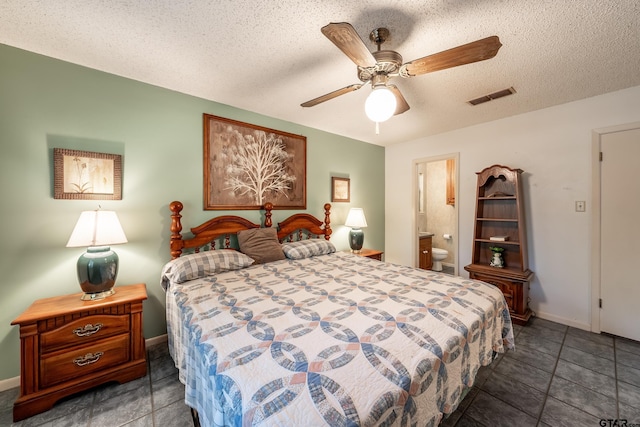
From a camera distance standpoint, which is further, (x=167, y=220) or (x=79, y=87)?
(x=167, y=220)

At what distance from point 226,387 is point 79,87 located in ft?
8.37

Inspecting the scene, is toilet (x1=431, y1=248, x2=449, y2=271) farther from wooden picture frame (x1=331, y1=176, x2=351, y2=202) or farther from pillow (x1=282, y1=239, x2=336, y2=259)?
pillow (x1=282, y1=239, x2=336, y2=259)

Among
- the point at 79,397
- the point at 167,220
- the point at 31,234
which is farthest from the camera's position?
the point at 167,220

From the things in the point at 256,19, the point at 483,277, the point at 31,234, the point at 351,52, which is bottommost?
the point at 483,277

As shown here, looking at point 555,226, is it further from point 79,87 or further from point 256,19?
point 79,87

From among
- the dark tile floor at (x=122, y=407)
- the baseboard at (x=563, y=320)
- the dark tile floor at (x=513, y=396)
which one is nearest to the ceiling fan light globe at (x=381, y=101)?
the dark tile floor at (x=513, y=396)

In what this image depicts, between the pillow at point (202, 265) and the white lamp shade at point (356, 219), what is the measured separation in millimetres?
1722

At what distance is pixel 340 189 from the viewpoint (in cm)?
392

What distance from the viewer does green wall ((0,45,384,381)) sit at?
178 cm

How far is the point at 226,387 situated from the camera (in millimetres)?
882

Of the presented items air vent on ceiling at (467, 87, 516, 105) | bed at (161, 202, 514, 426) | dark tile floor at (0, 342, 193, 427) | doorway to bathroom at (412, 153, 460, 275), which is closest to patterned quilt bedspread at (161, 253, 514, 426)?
bed at (161, 202, 514, 426)

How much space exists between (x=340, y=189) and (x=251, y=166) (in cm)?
151

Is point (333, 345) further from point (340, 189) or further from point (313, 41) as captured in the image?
point (340, 189)

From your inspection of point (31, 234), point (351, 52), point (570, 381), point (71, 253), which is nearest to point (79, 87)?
point (31, 234)
